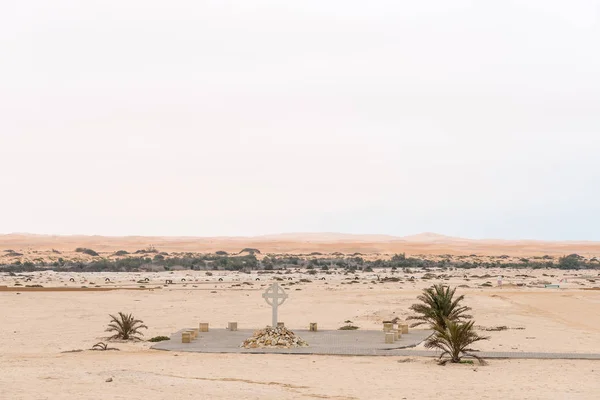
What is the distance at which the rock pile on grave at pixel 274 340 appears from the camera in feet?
72.2

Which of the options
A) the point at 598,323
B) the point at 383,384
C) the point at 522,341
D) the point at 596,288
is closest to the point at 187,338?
the point at 383,384

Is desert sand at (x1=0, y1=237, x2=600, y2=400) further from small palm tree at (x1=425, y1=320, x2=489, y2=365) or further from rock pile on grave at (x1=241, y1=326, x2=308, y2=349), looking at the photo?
rock pile on grave at (x1=241, y1=326, x2=308, y2=349)

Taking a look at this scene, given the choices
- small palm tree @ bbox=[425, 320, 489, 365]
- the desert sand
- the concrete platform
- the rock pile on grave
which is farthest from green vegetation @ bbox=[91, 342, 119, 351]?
small palm tree @ bbox=[425, 320, 489, 365]

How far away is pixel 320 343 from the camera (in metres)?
23.1

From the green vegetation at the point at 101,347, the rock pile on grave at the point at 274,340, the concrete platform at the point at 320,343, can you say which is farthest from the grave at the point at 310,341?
the green vegetation at the point at 101,347

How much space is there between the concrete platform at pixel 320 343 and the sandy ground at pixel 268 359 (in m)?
0.74

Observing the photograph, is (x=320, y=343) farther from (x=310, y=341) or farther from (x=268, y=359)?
(x=268, y=359)

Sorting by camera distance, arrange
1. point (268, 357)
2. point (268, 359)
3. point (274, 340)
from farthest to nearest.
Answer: point (274, 340) < point (268, 357) < point (268, 359)

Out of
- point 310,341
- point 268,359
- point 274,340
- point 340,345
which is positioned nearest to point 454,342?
point 340,345

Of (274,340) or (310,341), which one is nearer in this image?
(274,340)

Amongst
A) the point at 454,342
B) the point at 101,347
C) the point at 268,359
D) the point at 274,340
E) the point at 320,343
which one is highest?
the point at 454,342

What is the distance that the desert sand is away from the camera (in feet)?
51.1

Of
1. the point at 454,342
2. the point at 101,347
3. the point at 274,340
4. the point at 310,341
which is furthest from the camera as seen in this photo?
the point at 310,341

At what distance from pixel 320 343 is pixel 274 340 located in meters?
1.74
